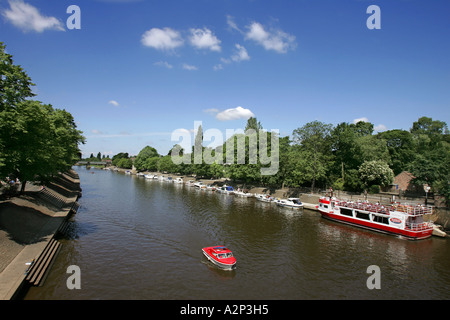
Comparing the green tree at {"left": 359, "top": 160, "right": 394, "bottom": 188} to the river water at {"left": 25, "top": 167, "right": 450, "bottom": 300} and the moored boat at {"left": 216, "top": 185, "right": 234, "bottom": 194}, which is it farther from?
the moored boat at {"left": 216, "top": 185, "right": 234, "bottom": 194}

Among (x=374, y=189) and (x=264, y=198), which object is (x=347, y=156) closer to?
(x=374, y=189)

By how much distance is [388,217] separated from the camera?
141ft

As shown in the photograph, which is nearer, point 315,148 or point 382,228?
point 382,228

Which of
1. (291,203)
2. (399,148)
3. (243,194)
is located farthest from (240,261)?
(399,148)

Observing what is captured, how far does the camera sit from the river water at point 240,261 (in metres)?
22.9

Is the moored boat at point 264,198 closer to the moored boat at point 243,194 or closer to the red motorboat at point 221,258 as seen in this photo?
the moored boat at point 243,194

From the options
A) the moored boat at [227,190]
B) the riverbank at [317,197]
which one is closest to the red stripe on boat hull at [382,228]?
the riverbank at [317,197]

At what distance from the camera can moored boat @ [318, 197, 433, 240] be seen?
4081cm

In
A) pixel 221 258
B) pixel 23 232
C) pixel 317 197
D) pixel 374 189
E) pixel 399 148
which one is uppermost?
pixel 399 148

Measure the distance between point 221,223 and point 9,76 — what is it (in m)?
36.9

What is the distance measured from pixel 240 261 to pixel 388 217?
3009 centimetres

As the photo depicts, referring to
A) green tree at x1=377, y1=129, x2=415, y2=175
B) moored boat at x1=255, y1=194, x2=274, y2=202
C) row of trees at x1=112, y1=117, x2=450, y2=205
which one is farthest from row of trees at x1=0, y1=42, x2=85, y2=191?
green tree at x1=377, y1=129, x2=415, y2=175
